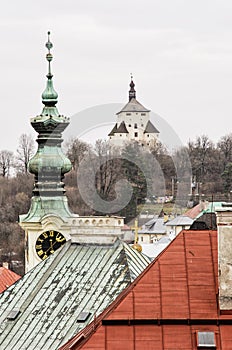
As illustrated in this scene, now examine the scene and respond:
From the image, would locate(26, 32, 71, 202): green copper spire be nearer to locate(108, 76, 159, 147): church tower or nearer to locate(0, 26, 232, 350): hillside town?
locate(0, 26, 232, 350): hillside town

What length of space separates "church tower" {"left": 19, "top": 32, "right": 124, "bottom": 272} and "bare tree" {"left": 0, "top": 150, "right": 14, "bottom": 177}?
65.7m

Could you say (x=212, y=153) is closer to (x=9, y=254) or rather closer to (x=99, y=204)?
(x=9, y=254)

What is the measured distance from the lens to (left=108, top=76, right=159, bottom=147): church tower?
82.9 metres

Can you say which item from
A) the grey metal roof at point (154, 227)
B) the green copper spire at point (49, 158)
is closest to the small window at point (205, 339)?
the green copper spire at point (49, 158)

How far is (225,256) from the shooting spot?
745 inches

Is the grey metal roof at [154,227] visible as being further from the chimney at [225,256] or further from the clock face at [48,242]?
the chimney at [225,256]

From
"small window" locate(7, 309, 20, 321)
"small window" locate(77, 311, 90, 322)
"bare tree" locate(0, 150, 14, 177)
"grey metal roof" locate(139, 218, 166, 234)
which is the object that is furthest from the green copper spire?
"bare tree" locate(0, 150, 14, 177)

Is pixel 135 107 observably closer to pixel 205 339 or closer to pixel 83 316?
pixel 83 316

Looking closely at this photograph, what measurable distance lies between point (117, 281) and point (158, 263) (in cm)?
542

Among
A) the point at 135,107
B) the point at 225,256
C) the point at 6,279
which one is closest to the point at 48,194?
the point at 6,279

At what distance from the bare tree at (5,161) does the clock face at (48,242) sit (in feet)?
225

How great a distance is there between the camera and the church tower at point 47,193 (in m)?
35.9

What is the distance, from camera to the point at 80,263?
86.8 feet

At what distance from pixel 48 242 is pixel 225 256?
57.6 ft
